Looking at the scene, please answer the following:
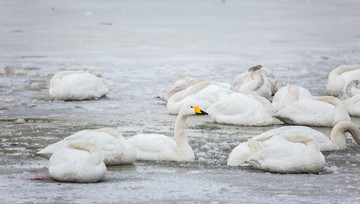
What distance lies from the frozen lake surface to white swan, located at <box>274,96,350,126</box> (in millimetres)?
377

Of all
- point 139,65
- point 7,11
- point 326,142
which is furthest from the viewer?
point 7,11

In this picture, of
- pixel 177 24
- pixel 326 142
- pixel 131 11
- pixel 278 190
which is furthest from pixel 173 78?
pixel 131 11

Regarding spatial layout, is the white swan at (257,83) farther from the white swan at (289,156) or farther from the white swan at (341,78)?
the white swan at (289,156)

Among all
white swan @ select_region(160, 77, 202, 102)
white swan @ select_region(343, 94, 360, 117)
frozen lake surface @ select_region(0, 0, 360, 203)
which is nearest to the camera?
frozen lake surface @ select_region(0, 0, 360, 203)

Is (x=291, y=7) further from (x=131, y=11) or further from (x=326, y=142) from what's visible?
(x=326, y=142)

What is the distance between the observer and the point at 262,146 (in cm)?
772

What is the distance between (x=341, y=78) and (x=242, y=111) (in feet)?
11.6

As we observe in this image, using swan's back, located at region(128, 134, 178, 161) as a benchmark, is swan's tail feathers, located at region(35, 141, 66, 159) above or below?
above

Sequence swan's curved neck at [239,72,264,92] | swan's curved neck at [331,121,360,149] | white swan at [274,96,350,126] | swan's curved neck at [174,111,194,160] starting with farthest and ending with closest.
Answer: swan's curved neck at [239,72,264,92] → white swan at [274,96,350,126] → swan's curved neck at [331,121,360,149] → swan's curved neck at [174,111,194,160]

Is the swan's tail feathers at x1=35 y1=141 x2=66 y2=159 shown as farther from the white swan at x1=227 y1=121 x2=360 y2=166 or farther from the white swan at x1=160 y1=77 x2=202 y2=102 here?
the white swan at x1=160 y1=77 x2=202 y2=102

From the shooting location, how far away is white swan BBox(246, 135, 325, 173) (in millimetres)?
7398

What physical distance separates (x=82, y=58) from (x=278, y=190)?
1387cm

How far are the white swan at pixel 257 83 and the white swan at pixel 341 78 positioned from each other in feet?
3.65

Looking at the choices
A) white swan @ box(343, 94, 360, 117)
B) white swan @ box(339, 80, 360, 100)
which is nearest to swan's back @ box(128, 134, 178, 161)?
white swan @ box(343, 94, 360, 117)
